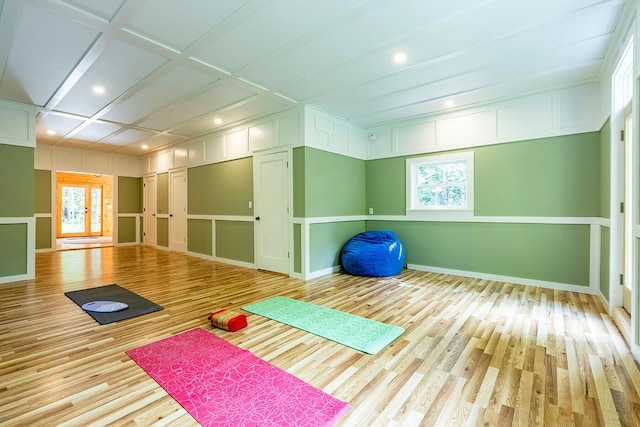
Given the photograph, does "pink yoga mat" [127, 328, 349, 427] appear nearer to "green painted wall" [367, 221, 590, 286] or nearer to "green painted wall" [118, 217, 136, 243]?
"green painted wall" [367, 221, 590, 286]

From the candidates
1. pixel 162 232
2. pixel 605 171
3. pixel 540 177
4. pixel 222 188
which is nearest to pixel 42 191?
pixel 162 232

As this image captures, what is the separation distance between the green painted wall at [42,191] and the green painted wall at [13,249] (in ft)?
12.3

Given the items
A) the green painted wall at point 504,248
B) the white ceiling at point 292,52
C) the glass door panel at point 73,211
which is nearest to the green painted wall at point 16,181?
the white ceiling at point 292,52

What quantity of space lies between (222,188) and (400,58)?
171 inches

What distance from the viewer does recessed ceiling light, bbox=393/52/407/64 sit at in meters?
3.16

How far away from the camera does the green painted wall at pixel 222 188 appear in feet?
18.7

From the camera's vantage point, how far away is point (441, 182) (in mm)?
5195

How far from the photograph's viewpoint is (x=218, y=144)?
6.26 metres

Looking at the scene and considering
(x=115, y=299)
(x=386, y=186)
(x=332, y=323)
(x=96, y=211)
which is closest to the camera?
(x=332, y=323)

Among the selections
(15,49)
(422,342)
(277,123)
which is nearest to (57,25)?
(15,49)

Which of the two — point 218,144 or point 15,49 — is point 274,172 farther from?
point 15,49

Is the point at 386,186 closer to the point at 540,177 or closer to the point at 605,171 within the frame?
the point at 540,177

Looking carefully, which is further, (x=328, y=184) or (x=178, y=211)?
(x=178, y=211)

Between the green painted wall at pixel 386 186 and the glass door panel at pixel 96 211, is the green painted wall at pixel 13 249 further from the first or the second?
the glass door panel at pixel 96 211
